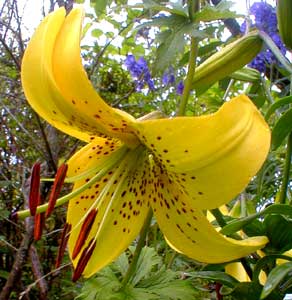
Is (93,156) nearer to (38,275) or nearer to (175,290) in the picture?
(175,290)

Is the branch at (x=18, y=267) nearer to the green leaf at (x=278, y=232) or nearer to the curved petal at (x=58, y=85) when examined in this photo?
the curved petal at (x=58, y=85)

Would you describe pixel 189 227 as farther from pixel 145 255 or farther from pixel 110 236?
pixel 145 255

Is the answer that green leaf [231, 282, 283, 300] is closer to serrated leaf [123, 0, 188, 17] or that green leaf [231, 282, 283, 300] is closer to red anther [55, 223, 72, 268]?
red anther [55, 223, 72, 268]

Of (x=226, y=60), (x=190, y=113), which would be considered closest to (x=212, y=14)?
(x=226, y=60)

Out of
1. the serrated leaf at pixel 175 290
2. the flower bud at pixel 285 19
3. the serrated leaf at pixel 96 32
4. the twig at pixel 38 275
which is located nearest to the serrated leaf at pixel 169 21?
the flower bud at pixel 285 19

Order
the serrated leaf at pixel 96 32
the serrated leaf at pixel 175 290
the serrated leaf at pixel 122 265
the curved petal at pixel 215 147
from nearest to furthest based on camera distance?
the curved petal at pixel 215 147
the serrated leaf at pixel 175 290
the serrated leaf at pixel 122 265
the serrated leaf at pixel 96 32

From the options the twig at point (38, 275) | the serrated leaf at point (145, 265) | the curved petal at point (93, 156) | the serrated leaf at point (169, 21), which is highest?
the serrated leaf at point (169, 21)

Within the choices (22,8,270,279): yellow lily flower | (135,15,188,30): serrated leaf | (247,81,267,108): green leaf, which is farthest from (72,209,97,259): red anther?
(247,81,267,108): green leaf
